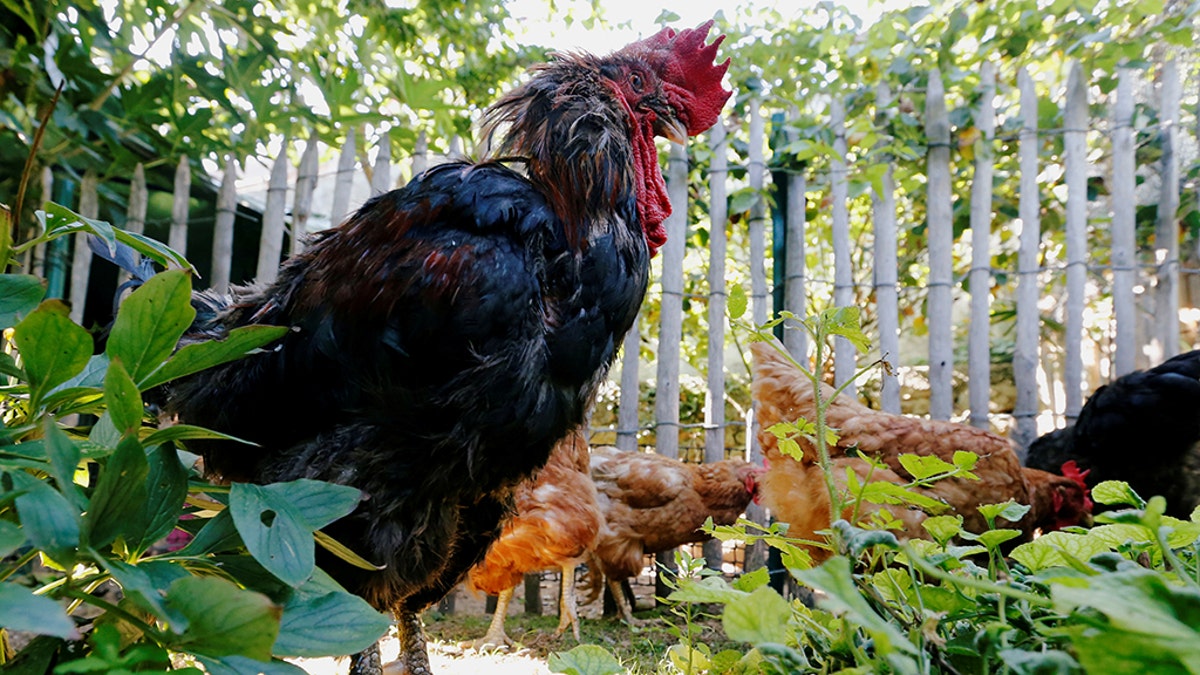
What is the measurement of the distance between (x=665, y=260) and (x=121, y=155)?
2715 millimetres

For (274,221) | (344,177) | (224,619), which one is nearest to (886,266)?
(344,177)

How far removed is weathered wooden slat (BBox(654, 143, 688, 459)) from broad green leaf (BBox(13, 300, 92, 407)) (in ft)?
11.3

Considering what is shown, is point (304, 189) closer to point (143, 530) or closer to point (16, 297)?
point (16, 297)

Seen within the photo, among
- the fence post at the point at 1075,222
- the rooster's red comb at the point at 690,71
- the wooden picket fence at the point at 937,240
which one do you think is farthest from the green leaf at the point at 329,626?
the fence post at the point at 1075,222

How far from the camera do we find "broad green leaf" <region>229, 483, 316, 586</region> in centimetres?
47

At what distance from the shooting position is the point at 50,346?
1.63ft

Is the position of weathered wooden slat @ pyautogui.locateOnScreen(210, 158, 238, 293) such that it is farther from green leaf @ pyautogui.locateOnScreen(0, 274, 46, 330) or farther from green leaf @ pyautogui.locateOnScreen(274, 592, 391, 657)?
green leaf @ pyautogui.locateOnScreen(274, 592, 391, 657)

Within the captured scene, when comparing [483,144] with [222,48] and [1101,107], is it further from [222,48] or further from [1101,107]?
[1101,107]

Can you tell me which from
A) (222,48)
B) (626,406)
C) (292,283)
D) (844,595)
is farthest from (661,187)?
(222,48)

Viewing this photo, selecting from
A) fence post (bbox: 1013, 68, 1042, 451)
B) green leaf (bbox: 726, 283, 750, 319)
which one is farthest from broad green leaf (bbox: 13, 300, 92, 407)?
fence post (bbox: 1013, 68, 1042, 451)

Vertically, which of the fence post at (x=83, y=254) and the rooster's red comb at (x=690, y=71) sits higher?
the rooster's red comb at (x=690, y=71)

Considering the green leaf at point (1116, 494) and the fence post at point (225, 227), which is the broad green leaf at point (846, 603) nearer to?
the green leaf at point (1116, 494)

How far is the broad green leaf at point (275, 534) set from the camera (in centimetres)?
47

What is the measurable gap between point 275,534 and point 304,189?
3.58 metres
